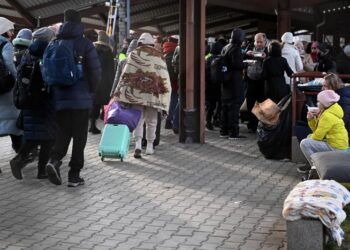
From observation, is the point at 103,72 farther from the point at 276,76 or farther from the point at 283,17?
the point at 283,17

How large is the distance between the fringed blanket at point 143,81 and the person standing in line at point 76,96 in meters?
1.76

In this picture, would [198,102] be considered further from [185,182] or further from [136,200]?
[136,200]

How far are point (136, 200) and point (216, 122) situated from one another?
240 inches

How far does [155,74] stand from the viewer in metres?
8.88

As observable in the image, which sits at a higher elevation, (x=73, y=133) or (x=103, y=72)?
(x=103, y=72)

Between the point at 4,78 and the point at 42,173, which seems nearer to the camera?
the point at 42,173

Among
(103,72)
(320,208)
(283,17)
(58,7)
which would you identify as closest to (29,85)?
(103,72)

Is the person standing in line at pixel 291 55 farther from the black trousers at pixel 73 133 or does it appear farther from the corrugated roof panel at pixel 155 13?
the corrugated roof panel at pixel 155 13

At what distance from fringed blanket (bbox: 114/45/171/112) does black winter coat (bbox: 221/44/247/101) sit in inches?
73.7

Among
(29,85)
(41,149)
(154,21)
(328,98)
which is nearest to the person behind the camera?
(328,98)

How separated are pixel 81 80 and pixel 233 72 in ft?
13.5

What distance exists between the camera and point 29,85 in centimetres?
725

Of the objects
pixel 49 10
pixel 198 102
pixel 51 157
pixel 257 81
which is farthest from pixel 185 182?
pixel 49 10

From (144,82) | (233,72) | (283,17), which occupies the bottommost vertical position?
(144,82)
